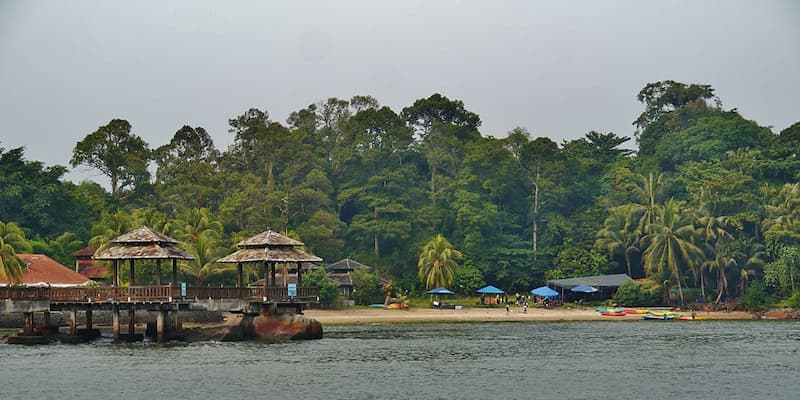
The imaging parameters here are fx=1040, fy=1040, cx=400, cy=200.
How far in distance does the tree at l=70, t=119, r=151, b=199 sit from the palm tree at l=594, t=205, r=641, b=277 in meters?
43.1

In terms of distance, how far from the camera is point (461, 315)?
73562mm

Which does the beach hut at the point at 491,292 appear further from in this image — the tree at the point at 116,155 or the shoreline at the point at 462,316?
the tree at the point at 116,155

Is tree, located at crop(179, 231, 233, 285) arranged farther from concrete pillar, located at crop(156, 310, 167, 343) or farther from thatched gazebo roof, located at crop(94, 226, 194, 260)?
concrete pillar, located at crop(156, 310, 167, 343)

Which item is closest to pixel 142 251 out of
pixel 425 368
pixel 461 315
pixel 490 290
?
pixel 425 368

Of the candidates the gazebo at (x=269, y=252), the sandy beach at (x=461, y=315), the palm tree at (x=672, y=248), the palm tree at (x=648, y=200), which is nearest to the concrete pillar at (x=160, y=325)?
the gazebo at (x=269, y=252)

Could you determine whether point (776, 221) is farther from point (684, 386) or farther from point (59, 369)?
point (59, 369)

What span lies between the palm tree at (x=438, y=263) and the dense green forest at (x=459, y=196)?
2160 mm

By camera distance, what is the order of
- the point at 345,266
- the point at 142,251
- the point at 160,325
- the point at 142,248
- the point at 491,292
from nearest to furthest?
the point at 160,325, the point at 142,251, the point at 142,248, the point at 491,292, the point at 345,266

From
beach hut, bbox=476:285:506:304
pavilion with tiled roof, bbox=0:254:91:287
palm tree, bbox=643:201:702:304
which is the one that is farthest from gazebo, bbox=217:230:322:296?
palm tree, bbox=643:201:702:304

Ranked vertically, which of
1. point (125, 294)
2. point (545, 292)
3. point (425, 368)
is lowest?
point (425, 368)

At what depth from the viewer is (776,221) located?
254 feet

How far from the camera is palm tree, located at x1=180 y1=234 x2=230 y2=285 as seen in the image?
236ft

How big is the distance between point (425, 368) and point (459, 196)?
50.2 metres

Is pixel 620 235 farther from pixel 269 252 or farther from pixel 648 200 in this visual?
pixel 269 252
